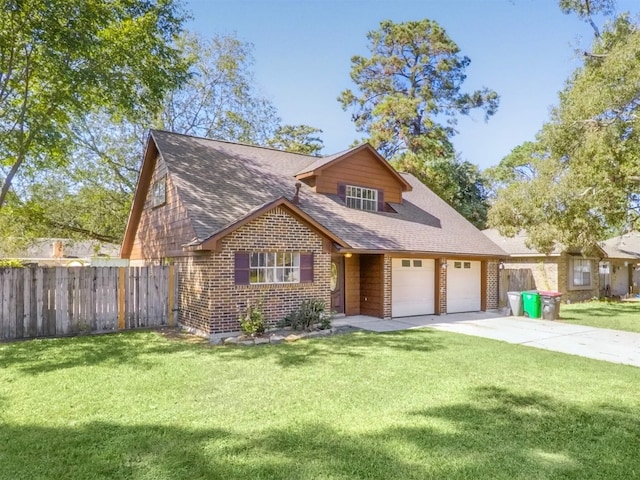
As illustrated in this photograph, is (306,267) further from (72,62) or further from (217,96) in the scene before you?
(217,96)

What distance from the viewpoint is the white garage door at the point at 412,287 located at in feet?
48.5

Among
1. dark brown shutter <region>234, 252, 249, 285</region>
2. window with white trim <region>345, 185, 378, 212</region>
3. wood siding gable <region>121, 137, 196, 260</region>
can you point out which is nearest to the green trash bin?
window with white trim <region>345, 185, 378, 212</region>

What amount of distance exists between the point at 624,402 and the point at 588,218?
13.6 m

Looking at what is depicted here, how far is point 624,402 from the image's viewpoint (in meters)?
5.84

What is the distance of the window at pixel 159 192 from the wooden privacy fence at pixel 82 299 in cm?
287

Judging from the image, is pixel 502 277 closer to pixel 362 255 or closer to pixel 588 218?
pixel 588 218

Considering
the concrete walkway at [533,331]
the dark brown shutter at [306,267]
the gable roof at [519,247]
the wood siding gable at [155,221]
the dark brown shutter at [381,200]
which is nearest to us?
the concrete walkway at [533,331]

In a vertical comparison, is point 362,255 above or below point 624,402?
above

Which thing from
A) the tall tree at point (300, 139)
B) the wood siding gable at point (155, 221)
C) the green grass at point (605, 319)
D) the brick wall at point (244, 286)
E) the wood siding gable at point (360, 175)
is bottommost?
the green grass at point (605, 319)

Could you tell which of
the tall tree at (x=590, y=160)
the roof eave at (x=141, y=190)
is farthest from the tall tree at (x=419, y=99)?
the roof eave at (x=141, y=190)

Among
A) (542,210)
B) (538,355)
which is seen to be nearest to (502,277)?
(542,210)

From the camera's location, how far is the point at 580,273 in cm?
2348

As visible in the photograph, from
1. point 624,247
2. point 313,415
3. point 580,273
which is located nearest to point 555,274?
point 580,273

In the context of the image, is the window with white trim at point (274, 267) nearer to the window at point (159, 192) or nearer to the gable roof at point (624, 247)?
the window at point (159, 192)
